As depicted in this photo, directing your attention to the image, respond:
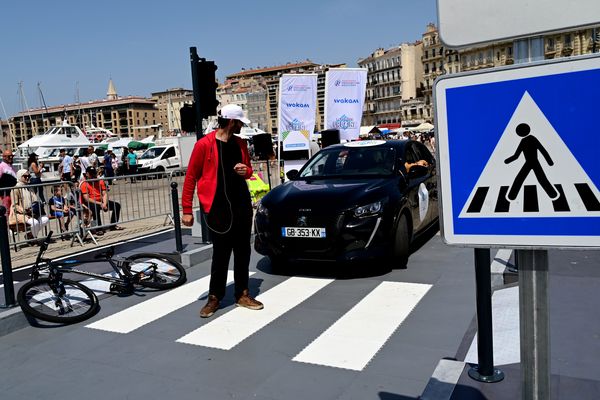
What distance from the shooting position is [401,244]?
282 inches

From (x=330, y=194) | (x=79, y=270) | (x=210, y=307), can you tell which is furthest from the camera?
(x=330, y=194)

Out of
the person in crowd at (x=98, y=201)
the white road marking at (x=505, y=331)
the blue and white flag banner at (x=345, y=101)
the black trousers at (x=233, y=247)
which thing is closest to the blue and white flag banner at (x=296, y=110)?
the blue and white flag banner at (x=345, y=101)

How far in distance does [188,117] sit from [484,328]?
6430 millimetres

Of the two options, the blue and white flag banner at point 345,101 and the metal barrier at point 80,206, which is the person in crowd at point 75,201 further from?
the blue and white flag banner at point 345,101

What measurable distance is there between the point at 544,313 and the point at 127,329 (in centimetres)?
442

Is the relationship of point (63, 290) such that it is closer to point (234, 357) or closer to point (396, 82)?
point (234, 357)

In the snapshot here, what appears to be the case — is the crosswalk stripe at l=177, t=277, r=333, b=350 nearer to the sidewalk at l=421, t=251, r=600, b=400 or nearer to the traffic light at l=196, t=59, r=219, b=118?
the sidewalk at l=421, t=251, r=600, b=400

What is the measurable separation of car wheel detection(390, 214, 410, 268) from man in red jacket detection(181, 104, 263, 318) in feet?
6.87

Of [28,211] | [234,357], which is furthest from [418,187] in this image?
[28,211]

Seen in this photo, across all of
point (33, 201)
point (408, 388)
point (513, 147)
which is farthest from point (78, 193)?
point (513, 147)

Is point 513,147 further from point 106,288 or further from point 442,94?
point 106,288

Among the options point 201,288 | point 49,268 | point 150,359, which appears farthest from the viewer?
point 201,288

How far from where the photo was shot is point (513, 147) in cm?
178

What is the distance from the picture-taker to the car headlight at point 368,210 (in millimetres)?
6719
